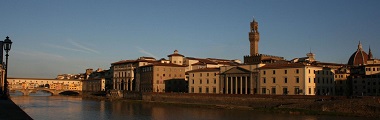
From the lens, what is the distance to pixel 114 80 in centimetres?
11925

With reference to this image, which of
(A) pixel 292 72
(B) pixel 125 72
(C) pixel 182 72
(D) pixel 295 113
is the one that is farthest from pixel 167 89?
(D) pixel 295 113

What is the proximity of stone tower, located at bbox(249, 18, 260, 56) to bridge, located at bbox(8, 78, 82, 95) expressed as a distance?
67885 millimetres

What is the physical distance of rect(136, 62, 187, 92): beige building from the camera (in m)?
95.3

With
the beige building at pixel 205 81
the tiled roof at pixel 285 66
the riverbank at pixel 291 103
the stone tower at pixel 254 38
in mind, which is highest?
the stone tower at pixel 254 38

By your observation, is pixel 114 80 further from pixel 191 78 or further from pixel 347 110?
pixel 347 110

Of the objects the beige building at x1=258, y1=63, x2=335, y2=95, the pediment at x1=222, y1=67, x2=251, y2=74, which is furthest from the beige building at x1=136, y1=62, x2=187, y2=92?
the beige building at x1=258, y1=63, x2=335, y2=95

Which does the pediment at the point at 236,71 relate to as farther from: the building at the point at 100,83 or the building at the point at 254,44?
the building at the point at 100,83

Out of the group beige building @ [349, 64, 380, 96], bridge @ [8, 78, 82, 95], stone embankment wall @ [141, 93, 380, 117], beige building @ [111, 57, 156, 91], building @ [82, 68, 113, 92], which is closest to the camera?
stone embankment wall @ [141, 93, 380, 117]

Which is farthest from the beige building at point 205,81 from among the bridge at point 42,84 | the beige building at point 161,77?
the bridge at point 42,84

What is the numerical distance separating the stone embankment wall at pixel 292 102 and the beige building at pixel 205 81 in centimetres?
655

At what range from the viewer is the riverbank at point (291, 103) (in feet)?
154

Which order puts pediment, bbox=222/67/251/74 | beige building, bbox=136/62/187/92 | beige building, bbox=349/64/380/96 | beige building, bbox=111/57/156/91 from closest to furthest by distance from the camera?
beige building, bbox=349/64/380/96, pediment, bbox=222/67/251/74, beige building, bbox=136/62/187/92, beige building, bbox=111/57/156/91

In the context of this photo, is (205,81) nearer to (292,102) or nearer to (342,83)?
(342,83)

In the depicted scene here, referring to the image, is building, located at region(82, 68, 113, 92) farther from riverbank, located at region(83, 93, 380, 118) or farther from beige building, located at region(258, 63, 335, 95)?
beige building, located at region(258, 63, 335, 95)
